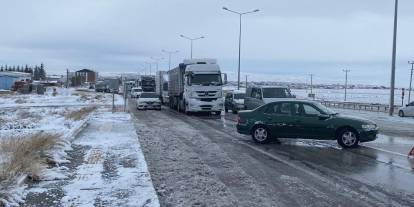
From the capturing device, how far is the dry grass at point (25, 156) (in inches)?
393

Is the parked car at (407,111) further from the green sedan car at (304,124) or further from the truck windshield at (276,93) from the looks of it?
the green sedan car at (304,124)

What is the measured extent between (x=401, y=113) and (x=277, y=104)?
27754mm

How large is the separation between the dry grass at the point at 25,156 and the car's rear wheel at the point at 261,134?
6.47 metres

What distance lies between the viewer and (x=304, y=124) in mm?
17750

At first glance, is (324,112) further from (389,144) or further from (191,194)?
(191,194)

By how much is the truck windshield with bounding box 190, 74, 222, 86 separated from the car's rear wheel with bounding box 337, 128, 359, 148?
19930 millimetres

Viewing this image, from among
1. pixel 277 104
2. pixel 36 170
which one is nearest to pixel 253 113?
pixel 277 104

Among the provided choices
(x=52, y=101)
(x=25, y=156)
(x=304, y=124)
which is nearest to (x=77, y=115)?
(x=304, y=124)

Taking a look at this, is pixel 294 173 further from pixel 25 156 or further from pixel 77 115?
pixel 77 115

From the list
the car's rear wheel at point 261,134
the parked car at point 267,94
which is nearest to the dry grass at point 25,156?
the car's rear wheel at point 261,134

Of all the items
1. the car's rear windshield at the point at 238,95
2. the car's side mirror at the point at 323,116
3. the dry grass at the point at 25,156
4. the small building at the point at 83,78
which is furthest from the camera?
the small building at the point at 83,78

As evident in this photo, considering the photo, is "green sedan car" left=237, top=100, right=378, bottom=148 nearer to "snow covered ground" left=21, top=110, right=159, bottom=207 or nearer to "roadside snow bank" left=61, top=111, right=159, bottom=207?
"roadside snow bank" left=61, top=111, right=159, bottom=207

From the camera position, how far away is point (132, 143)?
16766mm

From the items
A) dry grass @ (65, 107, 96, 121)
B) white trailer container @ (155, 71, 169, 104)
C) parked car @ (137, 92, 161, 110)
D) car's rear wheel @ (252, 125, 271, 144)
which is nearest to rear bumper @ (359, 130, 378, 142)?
car's rear wheel @ (252, 125, 271, 144)
